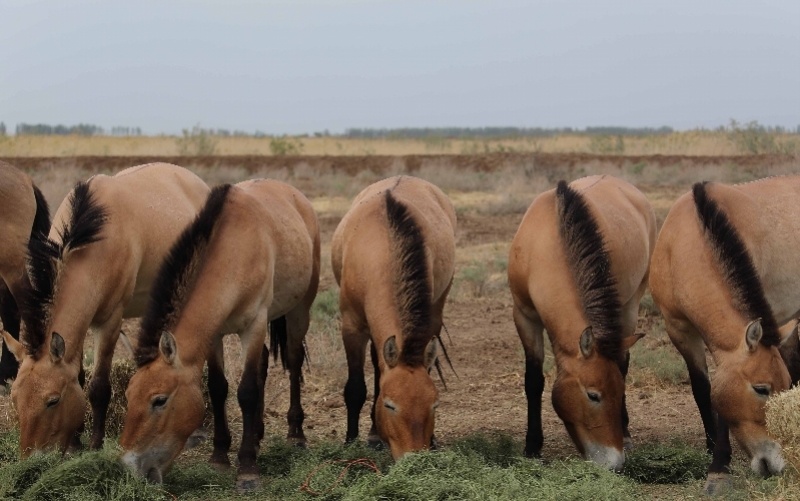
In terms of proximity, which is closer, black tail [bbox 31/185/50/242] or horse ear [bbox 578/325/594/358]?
horse ear [bbox 578/325/594/358]

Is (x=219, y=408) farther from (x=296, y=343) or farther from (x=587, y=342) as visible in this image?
(x=587, y=342)

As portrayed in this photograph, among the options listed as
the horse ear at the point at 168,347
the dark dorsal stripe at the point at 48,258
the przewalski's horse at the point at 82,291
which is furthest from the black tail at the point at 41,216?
Answer: the horse ear at the point at 168,347

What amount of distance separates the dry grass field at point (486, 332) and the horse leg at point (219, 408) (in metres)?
0.48

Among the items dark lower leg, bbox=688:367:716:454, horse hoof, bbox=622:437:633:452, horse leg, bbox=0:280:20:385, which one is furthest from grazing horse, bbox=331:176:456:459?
horse leg, bbox=0:280:20:385

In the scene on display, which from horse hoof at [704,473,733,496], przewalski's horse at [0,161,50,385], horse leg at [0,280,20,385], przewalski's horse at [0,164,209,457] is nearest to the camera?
horse hoof at [704,473,733,496]

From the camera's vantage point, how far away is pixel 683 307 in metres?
6.73

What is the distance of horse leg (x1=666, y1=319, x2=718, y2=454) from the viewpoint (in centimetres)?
699

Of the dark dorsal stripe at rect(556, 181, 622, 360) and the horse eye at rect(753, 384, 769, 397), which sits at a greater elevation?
the dark dorsal stripe at rect(556, 181, 622, 360)

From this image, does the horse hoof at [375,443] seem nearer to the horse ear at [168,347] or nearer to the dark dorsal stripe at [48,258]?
the horse ear at [168,347]

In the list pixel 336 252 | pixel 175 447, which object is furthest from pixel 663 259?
pixel 175 447

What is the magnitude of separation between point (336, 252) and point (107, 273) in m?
2.03

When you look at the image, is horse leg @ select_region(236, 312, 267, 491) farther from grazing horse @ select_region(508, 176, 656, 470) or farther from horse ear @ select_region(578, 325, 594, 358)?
horse ear @ select_region(578, 325, 594, 358)

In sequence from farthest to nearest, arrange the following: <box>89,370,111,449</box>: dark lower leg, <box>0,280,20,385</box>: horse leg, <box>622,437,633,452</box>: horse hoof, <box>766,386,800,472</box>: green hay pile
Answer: <box>0,280,20,385</box>: horse leg, <box>622,437,633,452</box>: horse hoof, <box>89,370,111,449</box>: dark lower leg, <box>766,386,800,472</box>: green hay pile

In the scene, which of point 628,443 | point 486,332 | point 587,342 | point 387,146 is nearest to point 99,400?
point 587,342
